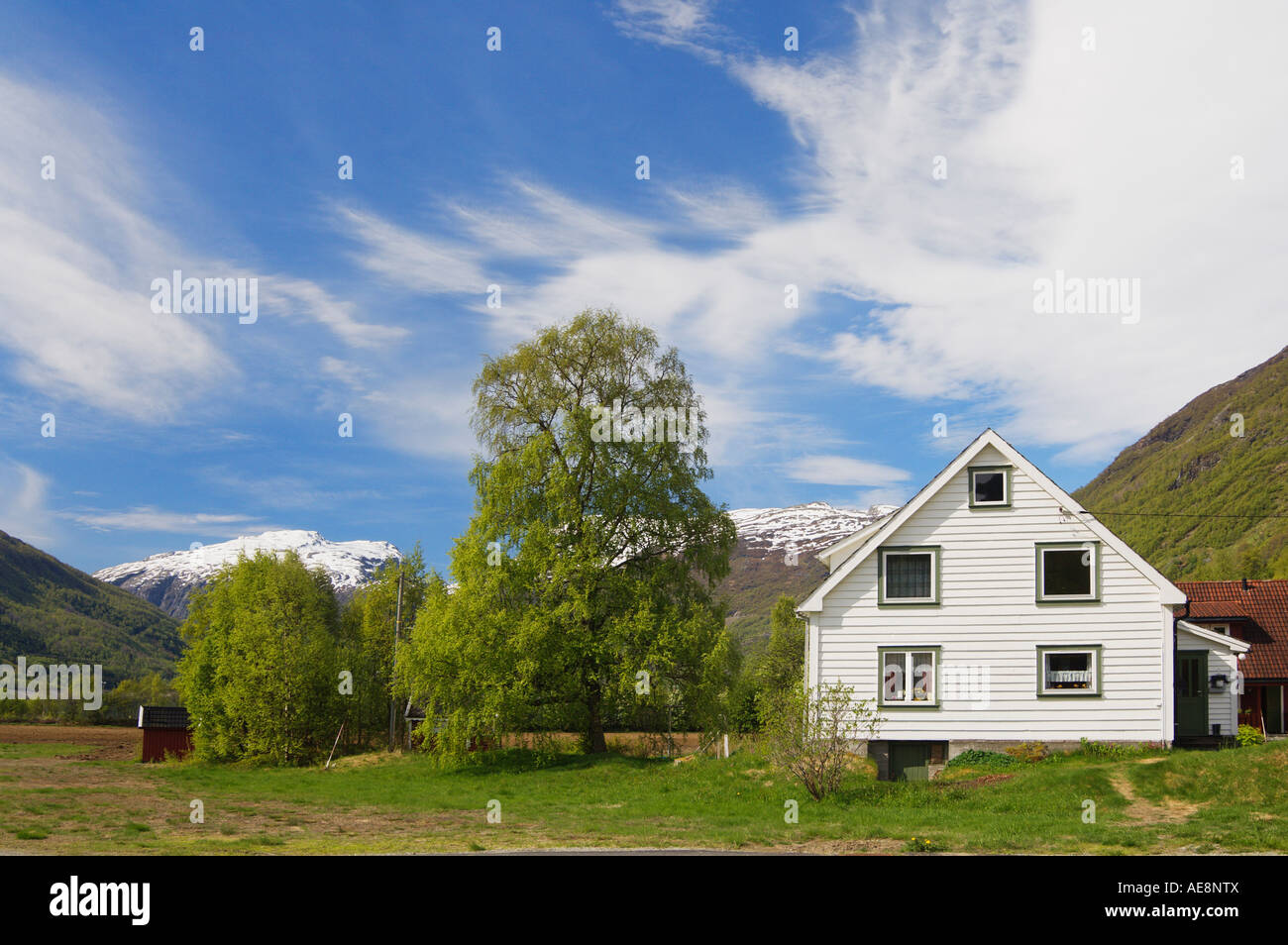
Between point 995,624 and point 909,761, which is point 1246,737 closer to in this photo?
point 995,624

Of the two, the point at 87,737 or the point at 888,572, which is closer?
the point at 888,572

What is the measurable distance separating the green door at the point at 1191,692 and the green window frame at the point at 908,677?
29.5ft

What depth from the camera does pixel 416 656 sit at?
127 feet

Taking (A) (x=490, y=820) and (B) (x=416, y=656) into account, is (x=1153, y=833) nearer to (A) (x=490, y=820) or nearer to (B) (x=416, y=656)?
(A) (x=490, y=820)

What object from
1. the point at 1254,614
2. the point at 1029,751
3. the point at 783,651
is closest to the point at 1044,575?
the point at 1029,751

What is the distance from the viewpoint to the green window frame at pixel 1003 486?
31.6 meters

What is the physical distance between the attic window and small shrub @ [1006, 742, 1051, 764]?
4.63 m

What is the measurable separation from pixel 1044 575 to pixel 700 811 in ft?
47.1

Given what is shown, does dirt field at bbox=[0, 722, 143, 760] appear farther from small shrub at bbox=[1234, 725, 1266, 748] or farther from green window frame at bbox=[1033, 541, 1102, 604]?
small shrub at bbox=[1234, 725, 1266, 748]

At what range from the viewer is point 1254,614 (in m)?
42.4

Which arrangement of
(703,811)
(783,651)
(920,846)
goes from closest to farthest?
(920,846), (703,811), (783,651)

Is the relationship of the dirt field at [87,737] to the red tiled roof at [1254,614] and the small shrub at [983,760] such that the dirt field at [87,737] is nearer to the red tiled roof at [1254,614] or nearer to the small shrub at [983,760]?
the small shrub at [983,760]

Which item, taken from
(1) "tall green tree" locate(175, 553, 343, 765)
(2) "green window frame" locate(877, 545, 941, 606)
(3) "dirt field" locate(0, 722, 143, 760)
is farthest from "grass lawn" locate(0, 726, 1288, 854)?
(3) "dirt field" locate(0, 722, 143, 760)
